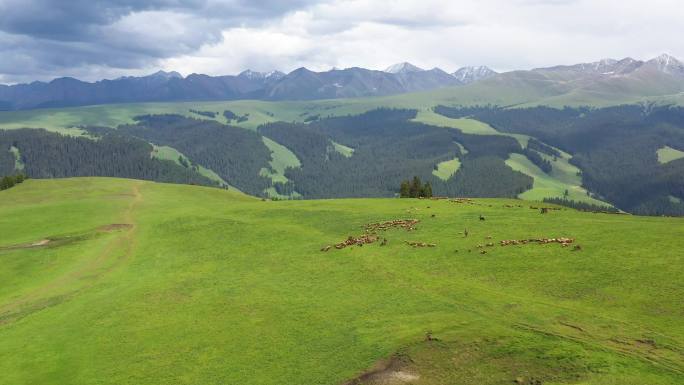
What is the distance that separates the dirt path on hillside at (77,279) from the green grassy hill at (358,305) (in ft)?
1.05

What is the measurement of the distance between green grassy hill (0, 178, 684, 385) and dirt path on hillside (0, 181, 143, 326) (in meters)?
0.32

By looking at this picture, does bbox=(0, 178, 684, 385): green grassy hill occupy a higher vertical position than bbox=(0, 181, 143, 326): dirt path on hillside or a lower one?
higher

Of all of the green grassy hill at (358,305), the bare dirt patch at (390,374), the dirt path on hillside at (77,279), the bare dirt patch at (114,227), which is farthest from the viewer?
the bare dirt patch at (114,227)

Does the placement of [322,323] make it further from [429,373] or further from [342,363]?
[429,373]

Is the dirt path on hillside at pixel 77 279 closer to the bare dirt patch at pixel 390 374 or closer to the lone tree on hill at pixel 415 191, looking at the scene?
the bare dirt patch at pixel 390 374

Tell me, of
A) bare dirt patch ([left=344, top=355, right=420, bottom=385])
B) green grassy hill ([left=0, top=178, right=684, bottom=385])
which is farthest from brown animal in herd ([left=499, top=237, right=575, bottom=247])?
bare dirt patch ([left=344, top=355, right=420, bottom=385])

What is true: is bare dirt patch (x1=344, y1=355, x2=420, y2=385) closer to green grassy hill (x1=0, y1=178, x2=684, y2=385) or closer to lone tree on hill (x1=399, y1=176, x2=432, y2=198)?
green grassy hill (x1=0, y1=178, x2=684, y2=385)

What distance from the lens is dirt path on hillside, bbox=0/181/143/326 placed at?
156ft

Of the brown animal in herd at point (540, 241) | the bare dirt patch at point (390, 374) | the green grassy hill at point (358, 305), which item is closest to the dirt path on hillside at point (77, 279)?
the green grassy hill at point (358, 305)

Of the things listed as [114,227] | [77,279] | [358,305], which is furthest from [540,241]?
[114,227]

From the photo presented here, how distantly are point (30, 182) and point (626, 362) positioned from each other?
152432mm

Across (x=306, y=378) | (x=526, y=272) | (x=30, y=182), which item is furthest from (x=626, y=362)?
(x=30, y=182)

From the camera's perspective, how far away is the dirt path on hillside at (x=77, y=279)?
156ft

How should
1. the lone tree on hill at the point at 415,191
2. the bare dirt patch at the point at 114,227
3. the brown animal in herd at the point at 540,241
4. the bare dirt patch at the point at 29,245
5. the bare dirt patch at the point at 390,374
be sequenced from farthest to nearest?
the lone tree on hill at the point at 415,191 → the bare dirt patch at the point at 114,227 → the bare dirt patch at the point at 29,245 → the brown animal in herd at the point at 540,241 → the bare dirt patch at the point at 390,374
